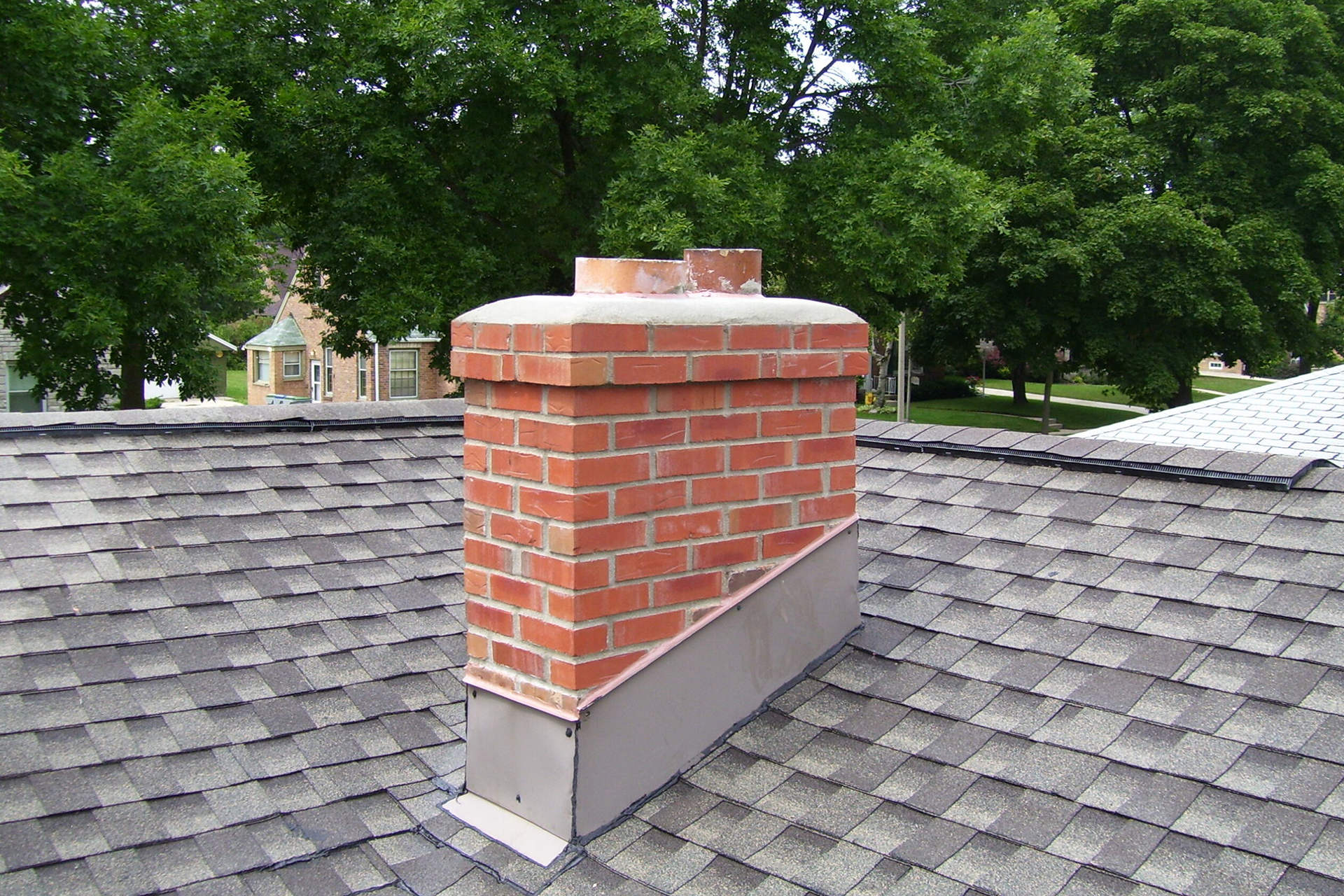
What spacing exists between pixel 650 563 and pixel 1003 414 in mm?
32639

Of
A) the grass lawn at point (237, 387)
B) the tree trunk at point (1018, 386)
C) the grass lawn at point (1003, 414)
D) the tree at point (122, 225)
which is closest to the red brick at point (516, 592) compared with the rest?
the tree at point (122, 225)

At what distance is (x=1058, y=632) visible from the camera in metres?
2.71

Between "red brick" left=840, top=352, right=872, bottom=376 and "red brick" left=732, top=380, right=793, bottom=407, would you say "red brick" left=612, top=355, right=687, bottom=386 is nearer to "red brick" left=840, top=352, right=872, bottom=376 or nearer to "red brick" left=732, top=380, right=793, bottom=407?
"red brick" left=732, top=380, right=793, bottom=407

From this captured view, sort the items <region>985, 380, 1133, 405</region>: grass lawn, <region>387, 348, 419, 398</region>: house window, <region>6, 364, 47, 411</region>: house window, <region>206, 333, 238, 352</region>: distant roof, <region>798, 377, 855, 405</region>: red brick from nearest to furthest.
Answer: <region>798, 377, 855, 405</region>: red brick, <region>6, 364, 47, 411</region>: house window, <region>387, 348, 419, 398</region>: house window, <region>985, 380, 1133, 405</region>: grass lawn, <region>206, 333, 238, 352</region>: distant roof

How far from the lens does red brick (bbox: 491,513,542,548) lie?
2244mm

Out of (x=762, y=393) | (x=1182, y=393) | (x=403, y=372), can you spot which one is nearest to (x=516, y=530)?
(x=762, y=393)

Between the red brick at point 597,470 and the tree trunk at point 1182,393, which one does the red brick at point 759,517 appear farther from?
the tree trunk at point 1182,393

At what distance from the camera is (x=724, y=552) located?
8.06 ft

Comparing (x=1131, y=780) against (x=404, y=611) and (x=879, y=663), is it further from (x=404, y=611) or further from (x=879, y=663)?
(x=404, y=611)

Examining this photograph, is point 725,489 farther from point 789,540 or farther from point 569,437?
point 569,437

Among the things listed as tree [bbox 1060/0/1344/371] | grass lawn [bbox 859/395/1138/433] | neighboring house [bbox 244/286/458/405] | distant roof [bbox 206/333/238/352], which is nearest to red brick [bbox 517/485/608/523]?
tree [bbox 1060/0/1344/371]

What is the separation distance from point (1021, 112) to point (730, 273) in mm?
17950

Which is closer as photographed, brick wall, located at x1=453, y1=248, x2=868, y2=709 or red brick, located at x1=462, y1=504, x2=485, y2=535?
brick wall, located at x1=453, y1=248, x2=868, y2=709

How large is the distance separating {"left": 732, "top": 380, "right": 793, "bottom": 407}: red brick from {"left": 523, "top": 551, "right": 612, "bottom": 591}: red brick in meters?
0.54
